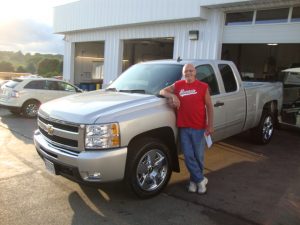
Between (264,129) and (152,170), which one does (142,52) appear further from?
(152,170)

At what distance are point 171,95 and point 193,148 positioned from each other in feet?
2.75

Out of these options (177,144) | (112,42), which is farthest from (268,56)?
(177,144)

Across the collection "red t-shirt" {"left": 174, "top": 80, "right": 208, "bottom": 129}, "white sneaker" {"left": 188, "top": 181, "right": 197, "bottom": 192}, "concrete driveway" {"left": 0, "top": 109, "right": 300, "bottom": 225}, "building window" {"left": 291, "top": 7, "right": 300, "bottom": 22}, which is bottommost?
"concrete driveway" {"left": 0, "top": 109, "right": 300, "bottom": 225}

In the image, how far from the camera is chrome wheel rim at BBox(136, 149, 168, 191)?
4850 millimetres

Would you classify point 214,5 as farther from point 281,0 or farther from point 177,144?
point 177,144

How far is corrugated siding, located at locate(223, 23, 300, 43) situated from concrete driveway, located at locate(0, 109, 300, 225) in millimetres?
5280

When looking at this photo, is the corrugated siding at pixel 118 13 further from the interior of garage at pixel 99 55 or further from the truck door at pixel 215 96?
the truck door at pixel 215 96

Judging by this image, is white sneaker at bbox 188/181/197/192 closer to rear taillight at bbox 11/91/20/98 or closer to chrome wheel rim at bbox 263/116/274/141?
chrome wheel rim at bbox 263/116/274/141

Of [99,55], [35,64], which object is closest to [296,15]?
[99,55]

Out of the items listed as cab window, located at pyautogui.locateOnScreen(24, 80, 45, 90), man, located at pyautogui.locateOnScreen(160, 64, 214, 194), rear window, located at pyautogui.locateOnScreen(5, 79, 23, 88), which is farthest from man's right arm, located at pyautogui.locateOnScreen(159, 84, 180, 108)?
rear window, located at pyautogui.locateOnScreen(5, 79, 23, 88)

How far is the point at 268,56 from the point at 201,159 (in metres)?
19.9

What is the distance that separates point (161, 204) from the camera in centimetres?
483

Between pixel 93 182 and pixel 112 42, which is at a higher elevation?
pixel 112 42

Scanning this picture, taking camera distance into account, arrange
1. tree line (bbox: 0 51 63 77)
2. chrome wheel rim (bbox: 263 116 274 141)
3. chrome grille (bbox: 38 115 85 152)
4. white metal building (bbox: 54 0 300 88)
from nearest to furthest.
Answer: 1. chrome grille (bbox: 38 115 85 152)
2. chrome wheel rim (bbox: 263 116 274 141)
3. white metal building (bbox: 54 0 300 88)
4. tree line (bbox: 0 51 63 77)
